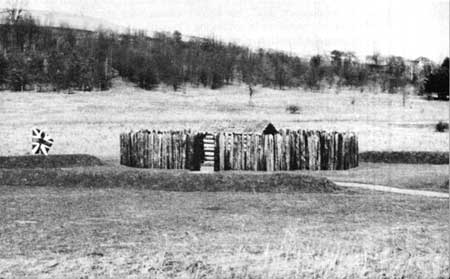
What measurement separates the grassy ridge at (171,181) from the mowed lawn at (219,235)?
1134 millimetres

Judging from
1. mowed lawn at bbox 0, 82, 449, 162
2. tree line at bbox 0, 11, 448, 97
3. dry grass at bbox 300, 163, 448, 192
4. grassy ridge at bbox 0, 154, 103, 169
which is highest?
tree line at bbox 0, 11, 448, 97

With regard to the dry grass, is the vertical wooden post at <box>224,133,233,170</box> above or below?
above

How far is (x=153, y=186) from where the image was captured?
24.2m

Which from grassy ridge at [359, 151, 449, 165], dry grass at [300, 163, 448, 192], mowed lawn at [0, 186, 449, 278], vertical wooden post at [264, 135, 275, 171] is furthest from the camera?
grassy ridge at [359, 151, 449, 165]

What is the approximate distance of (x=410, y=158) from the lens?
35875 millimetres

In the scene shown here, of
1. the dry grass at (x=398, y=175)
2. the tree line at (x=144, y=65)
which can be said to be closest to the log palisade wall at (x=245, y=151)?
the dry grass at (x=398, y=175)

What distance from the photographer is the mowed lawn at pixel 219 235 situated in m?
11.2

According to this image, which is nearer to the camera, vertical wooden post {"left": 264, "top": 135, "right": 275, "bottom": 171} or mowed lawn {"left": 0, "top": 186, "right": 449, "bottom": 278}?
mowed lawn {"left": 0, "top": 186, "right": 449, "bottom": 278}

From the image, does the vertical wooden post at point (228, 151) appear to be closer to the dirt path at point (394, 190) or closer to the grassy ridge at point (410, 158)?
the dirt path at point (394, 190)

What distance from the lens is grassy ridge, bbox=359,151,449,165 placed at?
35.6 metres

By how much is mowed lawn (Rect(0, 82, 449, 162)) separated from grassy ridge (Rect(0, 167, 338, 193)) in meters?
8.99

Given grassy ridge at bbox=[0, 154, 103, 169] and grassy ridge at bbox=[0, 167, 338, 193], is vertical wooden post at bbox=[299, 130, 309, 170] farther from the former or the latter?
grassy ridge at bbox=[0, 154, 103, 169]

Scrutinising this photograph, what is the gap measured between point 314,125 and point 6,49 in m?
51.3

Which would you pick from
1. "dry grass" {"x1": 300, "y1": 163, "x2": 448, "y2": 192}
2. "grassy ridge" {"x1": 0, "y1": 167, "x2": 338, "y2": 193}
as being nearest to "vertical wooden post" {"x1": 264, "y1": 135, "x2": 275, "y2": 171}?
"dry grass" {"x1": 300, "y1": 163, "x2": 448, "y2": 192}
